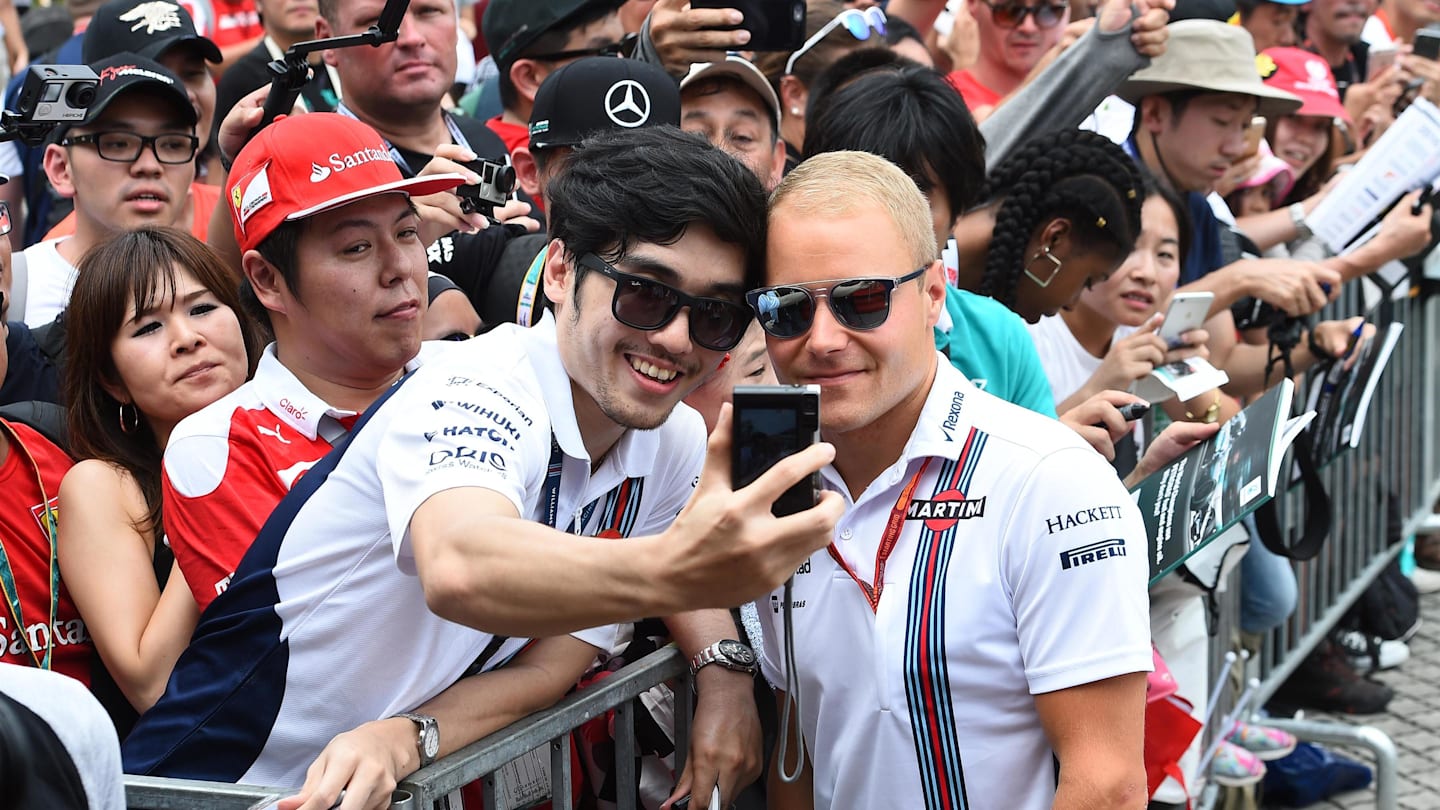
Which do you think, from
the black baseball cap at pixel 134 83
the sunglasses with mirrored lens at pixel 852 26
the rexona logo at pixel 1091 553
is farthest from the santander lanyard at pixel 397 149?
the rexona logo at pixel 1091 553

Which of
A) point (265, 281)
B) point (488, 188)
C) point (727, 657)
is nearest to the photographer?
point (727, 657)

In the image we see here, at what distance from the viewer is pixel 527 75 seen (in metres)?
5.42

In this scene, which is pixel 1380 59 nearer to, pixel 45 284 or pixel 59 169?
pixel 59 169

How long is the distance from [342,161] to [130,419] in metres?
0.82

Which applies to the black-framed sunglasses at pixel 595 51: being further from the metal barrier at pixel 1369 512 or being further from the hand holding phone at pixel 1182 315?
the metal barrier at pixel 1369 512

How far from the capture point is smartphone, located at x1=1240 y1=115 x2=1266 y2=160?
6520mm

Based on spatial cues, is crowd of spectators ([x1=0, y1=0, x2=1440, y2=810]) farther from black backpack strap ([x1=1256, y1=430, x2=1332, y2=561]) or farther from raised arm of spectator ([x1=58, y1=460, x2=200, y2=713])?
black backpack strap ([x1=1256, y1=430, x2=1332, y2=561])

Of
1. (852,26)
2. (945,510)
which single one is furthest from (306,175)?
(852,26)

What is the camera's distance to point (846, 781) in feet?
9.39

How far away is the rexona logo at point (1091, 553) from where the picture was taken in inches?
104

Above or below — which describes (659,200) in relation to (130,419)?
above

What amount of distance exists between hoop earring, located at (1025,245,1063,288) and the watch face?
6.48ft

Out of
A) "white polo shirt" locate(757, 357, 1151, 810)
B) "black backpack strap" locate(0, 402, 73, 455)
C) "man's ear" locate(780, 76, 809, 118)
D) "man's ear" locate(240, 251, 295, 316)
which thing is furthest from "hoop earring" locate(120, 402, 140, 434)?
"man's ear" locate(780, 76, 809, 118)

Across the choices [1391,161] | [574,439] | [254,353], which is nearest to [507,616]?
[574,439]
